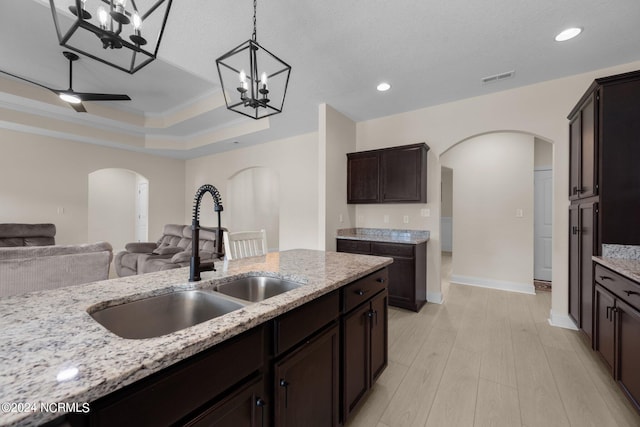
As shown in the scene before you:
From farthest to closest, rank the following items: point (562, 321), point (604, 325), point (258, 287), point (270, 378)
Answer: point (562, 321) → point (604, 325) → point (258, 287) → point (270, 378)

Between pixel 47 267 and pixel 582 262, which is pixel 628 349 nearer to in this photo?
pixel 582 262

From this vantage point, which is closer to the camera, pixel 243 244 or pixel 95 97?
pixel 243 244

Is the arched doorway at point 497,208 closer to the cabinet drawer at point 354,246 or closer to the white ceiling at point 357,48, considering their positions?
the white ceiling at point 357,48

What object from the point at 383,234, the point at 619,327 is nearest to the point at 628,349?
the point at 619,327

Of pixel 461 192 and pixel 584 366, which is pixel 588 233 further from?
pixel 461 192

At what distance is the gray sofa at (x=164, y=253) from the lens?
12.6ft

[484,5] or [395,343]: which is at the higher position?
[484,5]

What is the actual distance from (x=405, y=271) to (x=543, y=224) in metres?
3.03

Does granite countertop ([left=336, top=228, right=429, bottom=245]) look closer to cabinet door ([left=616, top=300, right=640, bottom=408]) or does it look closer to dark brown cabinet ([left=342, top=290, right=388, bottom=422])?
dark brown cabinet ([left=342, top=290, right=388, bottom=422])

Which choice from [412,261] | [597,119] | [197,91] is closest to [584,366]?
[412,261]

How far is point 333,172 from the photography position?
148 inches

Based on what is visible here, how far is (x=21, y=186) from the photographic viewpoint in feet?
16.3

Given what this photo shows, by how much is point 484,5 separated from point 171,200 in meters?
7.41

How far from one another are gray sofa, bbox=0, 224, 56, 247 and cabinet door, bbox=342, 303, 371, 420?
6140mm
